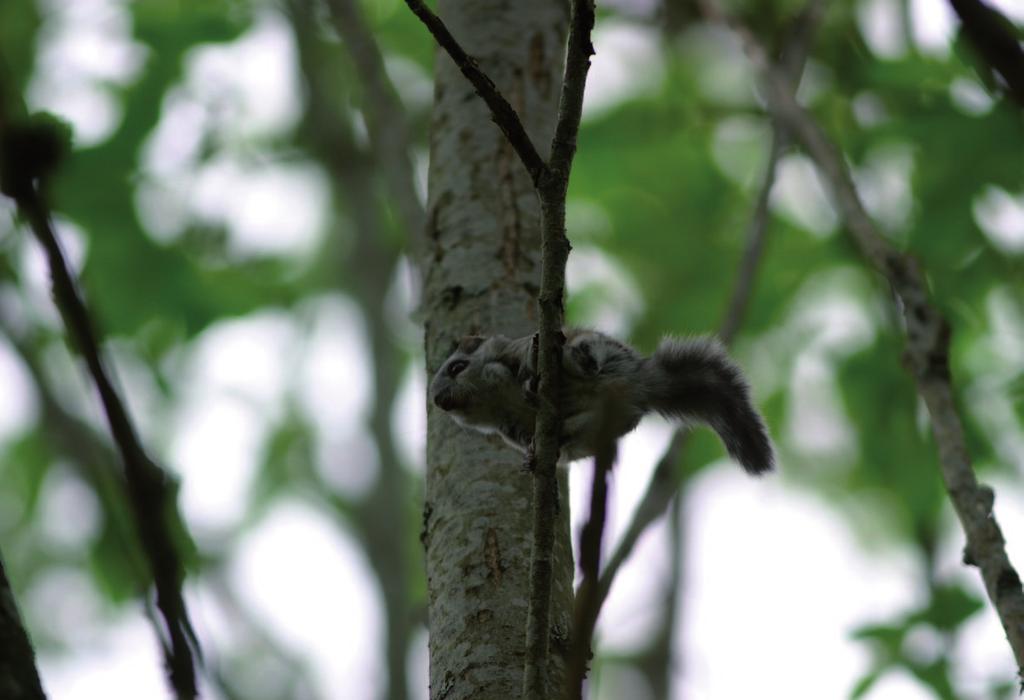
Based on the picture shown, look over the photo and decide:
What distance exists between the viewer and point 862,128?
5.00 m

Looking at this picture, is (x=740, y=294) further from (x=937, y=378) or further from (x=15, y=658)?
(x=15, y=658)

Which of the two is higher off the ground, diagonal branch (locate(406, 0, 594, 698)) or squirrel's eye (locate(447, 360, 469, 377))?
squirrel's eye (locate(447, 360, 469, 377))

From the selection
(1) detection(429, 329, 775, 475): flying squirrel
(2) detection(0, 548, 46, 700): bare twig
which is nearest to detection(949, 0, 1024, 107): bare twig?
(2) detection(0, 548, 46, 700): bare twig

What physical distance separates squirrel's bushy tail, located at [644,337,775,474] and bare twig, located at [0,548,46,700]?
190cm

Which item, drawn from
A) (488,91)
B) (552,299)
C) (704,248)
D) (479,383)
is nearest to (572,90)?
(488,91)

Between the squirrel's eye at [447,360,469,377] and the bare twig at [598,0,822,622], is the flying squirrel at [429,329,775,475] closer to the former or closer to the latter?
the squirrel's eye at [447,360,469,377]

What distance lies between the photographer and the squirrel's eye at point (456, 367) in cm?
308

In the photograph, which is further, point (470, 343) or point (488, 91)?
point (470, 343)

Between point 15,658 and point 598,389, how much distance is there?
1.81 m

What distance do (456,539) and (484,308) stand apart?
2.37 feet

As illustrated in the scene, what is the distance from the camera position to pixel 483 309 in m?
3.24

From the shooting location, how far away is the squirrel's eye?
308 centimetres

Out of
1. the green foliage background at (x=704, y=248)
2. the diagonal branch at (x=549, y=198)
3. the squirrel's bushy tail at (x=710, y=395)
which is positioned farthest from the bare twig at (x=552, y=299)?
the green foliage background at (x=704, y=248)

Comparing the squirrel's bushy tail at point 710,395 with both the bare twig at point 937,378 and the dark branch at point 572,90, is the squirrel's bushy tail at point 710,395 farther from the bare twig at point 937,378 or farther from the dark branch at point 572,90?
the dark branch at point 572,90
